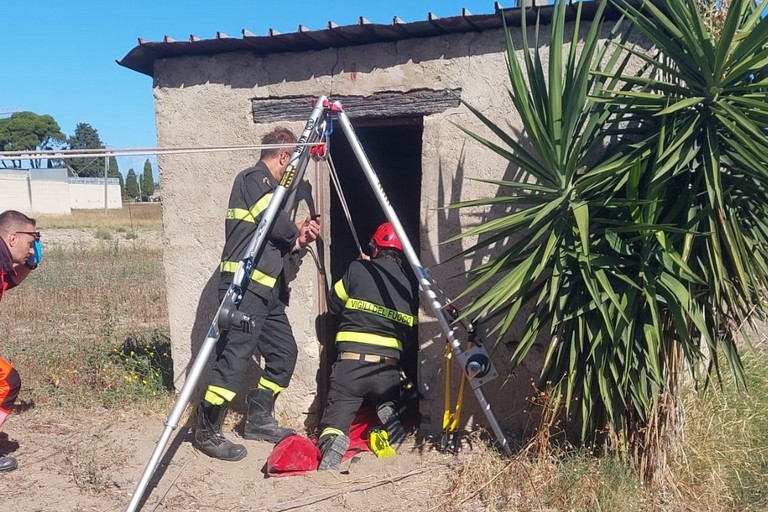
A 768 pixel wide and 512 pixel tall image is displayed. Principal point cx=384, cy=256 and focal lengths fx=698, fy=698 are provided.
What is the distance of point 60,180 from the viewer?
120ft

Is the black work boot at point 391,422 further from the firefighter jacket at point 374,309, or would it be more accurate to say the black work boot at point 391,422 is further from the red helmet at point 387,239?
the red helmet at point 387,239

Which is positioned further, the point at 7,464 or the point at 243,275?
the point at 7,464

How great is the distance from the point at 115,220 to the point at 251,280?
29793mm

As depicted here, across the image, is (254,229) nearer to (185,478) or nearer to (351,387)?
(351,387)

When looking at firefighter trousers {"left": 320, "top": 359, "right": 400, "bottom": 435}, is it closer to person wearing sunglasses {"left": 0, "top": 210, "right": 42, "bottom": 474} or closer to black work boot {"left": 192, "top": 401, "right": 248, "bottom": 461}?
black work boot {"left": 192, "top": 401, "right": 248, "bottom": 461}

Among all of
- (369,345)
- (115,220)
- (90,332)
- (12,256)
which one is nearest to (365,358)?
(369,345)

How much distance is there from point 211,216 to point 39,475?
2.23 m

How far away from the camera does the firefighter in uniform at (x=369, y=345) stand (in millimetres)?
4961

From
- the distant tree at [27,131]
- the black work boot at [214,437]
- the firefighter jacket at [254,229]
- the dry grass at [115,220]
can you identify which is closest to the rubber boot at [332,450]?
the black work boot at [214,437]

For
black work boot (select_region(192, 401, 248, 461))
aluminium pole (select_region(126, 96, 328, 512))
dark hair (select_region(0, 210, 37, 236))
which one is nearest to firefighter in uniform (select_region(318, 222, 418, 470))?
black work boot (select_region(192, 401, 248, 461))

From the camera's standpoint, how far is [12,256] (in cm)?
459

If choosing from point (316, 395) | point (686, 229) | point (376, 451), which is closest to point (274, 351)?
point (316, 395)

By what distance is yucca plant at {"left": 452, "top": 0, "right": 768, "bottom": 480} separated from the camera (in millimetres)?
3574

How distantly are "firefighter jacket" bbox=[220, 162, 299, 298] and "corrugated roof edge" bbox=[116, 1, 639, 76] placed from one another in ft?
3.35
